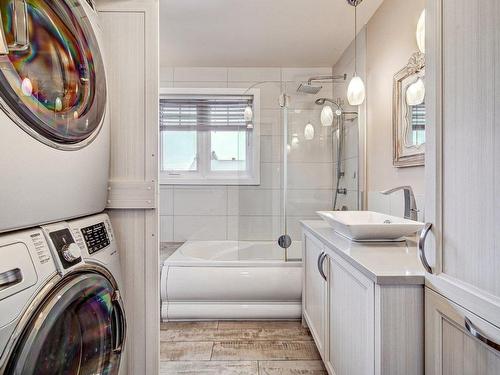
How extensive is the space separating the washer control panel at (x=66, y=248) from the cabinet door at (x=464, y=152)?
1.09m

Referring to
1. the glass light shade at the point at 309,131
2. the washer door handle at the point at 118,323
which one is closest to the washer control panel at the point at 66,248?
the washer door handle at the point at 118,323

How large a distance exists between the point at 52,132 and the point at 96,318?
2.02ft

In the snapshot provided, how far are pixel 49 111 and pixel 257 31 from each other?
2.07 metres

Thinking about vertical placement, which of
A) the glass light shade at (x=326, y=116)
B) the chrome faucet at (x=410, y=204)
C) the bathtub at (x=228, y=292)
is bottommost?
the bathtub at (x=228, y=292)

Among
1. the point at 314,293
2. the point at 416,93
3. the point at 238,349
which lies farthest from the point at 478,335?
the point at 238,349

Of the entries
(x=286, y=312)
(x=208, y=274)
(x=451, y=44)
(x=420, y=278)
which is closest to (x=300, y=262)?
(x=286, y=312)

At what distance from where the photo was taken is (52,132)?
0.84 metres

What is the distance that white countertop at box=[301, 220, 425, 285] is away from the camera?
92 centimetres

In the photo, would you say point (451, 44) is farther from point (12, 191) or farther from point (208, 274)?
point (208, 274)

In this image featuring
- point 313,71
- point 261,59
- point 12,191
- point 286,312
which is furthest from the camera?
point 313,71

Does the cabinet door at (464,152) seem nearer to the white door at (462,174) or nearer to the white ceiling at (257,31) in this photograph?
the white door at (462,174)

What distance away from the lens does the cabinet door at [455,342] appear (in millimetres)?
680

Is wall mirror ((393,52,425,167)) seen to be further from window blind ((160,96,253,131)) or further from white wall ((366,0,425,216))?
window blind ((160,96,253,131))

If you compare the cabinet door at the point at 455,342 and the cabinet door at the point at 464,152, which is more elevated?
the cabinet door at the point at 464,152
